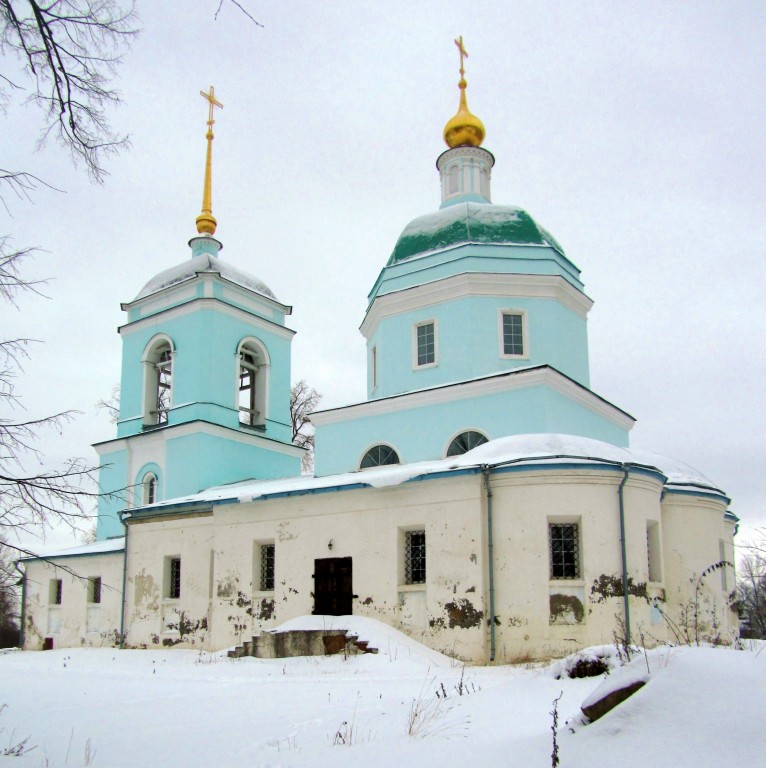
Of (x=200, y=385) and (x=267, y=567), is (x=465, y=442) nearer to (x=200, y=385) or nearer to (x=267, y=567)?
(x=267, y=567)

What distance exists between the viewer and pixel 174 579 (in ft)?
61.6

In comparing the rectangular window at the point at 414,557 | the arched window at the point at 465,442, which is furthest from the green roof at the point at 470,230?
the rectangular window at the point at 414,557

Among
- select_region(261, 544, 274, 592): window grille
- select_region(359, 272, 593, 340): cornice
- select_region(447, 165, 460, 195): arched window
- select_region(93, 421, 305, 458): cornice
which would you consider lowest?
select_region(261, 544, 274, 592): window grille

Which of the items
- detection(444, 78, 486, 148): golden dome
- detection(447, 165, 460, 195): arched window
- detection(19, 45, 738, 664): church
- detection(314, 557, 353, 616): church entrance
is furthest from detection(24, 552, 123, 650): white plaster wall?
detection(444, 78, 486, 148): golden dome

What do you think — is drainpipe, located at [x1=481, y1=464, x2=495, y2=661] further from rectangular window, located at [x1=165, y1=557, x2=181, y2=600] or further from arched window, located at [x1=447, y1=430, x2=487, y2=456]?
rectangular window, located at [x1=165, y1=557, x2=181, y2=600]

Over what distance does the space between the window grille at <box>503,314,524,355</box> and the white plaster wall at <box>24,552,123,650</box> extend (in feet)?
33.9

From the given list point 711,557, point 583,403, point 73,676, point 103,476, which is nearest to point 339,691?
point 73,676

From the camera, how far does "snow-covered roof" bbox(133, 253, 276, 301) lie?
23.5 metres

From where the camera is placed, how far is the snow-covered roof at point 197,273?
2355 cm

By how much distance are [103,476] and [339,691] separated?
17.1m

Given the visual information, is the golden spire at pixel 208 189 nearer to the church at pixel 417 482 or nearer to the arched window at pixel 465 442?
the church at pixel 417 482

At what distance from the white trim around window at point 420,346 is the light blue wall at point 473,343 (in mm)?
53

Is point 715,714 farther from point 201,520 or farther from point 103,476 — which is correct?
point 103,476

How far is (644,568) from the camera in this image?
13766 millimetres
